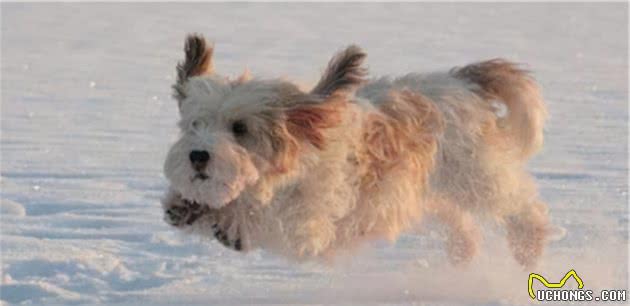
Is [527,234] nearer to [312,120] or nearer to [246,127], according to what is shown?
[312,120]

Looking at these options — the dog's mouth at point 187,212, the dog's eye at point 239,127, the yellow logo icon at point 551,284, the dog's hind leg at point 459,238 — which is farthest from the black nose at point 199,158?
the dog's hind leg at point 459,238

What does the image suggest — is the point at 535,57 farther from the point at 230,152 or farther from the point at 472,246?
the point at 230,152

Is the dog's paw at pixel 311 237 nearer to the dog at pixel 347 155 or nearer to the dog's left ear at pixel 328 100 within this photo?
the dog at pixel 347 155

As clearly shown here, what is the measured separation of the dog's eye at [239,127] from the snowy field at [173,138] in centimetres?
65

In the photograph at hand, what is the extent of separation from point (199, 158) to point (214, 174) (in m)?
0.09

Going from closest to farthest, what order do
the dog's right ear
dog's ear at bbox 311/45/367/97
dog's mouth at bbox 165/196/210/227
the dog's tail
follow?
dog's mouth at bbox 165/196/210/227 < dog's ear at bbox 311/45/367/97 < the dog's right ear < the dog's tail

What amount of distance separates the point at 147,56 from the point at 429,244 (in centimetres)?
951

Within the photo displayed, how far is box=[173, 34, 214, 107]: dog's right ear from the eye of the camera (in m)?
5.05

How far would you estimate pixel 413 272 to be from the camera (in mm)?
5984

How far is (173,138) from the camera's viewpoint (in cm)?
978

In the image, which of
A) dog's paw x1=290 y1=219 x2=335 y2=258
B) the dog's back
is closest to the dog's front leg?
dog's paw x1=290 y1=219 x2=335 y2=258

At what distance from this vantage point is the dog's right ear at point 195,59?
199 inches

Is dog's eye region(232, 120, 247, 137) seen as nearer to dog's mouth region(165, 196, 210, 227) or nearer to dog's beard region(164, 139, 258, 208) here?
dog's beard region(164, 139, 258, 208)

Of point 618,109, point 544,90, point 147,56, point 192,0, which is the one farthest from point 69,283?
point 192,0
